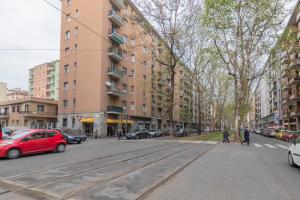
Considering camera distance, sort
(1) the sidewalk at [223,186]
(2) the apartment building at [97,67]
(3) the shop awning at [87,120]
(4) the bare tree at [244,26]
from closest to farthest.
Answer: (1) the sidewalk at [223,186]
(4) the bare tree at [244,26]
(3) the shop awning at [87,120]
(2) the apartment building at [97,67]

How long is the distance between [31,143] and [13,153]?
3.79ft

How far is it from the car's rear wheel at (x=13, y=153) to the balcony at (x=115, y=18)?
106 ft

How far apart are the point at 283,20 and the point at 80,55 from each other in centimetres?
2873

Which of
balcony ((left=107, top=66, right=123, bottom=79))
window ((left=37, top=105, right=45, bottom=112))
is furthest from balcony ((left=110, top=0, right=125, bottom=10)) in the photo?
window ((left=37, top=105, right=45, bottom=112))

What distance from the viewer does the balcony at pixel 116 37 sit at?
138 ft

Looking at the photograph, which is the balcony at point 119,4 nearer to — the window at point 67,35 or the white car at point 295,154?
the window at point 67,35

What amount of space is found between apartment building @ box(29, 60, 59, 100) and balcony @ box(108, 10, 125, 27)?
47134mm

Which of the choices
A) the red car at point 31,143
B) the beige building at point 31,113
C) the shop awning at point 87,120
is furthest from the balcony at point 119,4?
the red car at point 31,143

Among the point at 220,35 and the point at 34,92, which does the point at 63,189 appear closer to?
the point at 220,35

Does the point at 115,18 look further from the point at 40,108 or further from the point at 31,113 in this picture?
the point at 31,113

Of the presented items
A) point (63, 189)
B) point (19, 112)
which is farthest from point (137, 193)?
point (19, 112)

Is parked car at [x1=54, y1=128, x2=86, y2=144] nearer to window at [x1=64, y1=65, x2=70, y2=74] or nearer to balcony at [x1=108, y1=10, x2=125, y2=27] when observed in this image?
window at [x1=64, y1=65, x2=70, y2=74]

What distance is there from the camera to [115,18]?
42938 mm

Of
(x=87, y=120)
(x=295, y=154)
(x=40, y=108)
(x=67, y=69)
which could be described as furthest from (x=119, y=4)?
(x=295, y=154)
